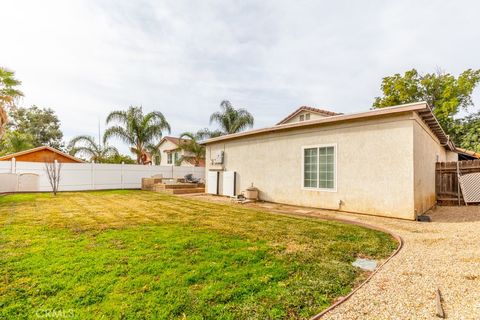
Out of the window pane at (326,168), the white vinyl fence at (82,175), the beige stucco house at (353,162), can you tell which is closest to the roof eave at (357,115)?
the beige stucco house at (353,162)

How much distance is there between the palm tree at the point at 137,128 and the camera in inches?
743

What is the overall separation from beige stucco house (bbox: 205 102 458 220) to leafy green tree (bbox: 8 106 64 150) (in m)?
33.3

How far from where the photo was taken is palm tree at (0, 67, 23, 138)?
10.3 metres

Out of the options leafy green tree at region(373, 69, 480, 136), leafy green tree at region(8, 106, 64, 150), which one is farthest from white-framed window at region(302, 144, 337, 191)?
leafy green tree at region(8, 106, 64, 150)

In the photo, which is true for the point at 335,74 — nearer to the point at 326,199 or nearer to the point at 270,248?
the point at 326,199

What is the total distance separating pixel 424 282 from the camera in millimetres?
2998

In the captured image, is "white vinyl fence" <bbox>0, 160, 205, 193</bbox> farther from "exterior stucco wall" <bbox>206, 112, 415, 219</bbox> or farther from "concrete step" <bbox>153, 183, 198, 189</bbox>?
"exterior stucco wall" <bbox>206, 112, 415, 219</bbox>

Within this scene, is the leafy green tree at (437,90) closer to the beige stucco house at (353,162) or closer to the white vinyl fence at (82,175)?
the beige stucco house at (353,162)

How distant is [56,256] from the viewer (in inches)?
143

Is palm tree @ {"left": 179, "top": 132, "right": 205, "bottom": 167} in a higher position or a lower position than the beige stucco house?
higher

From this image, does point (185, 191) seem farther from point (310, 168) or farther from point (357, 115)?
point (357, 115)

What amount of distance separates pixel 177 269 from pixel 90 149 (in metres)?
20.2

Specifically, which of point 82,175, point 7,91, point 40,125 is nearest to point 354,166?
point 7,91

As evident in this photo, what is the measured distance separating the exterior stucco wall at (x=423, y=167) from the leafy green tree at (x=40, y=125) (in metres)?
38.5
